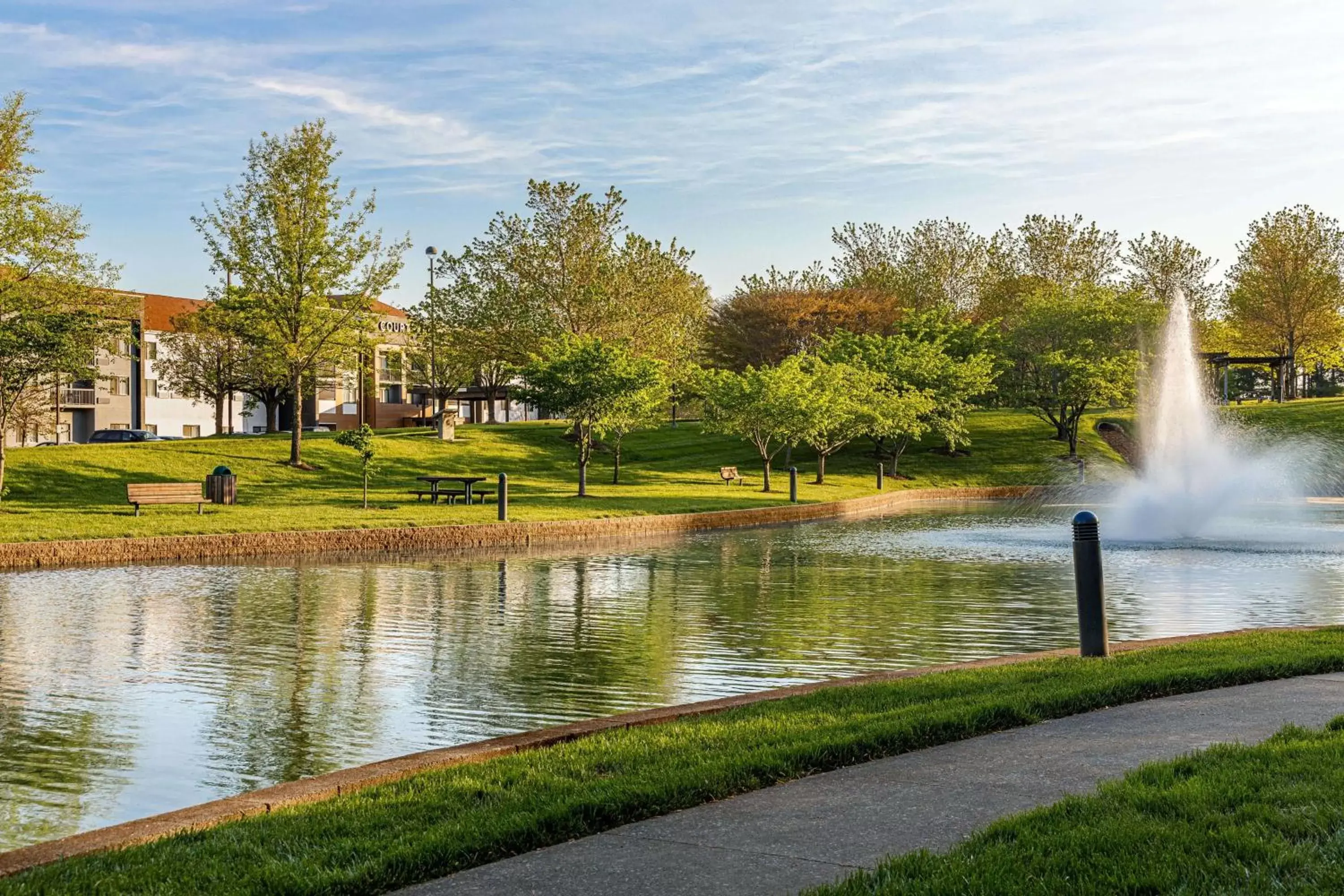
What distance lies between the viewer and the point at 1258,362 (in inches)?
2832

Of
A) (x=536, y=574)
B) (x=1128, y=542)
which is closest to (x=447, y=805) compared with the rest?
(x=536, y=574)

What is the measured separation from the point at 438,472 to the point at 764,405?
12.6 m

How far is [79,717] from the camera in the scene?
9.41m

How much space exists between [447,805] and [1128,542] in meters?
21.8

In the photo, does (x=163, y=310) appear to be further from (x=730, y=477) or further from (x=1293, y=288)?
(x=1293, y=288)

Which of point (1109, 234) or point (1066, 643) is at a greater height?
point (1109, 234)

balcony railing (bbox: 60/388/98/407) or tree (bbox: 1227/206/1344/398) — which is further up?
tree (bbox: 1227/206/1344/398)

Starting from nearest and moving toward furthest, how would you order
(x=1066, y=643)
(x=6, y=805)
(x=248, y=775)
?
(x=6, y=805), (x=248, y=775), (x=1066, y=643)

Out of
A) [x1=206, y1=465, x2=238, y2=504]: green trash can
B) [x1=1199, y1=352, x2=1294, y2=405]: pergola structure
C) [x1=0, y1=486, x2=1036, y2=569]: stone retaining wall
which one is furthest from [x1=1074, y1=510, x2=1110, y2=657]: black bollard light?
[x1=1199, y1=352, x2=1294, y2=405]: pergola structure

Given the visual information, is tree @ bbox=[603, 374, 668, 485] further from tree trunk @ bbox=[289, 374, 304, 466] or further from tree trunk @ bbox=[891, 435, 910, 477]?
tree trunk @ bbox=[891, 435, 910, 477]

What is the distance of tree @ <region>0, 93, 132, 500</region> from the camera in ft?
96.6

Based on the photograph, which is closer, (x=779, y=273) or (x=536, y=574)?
(x=536, y=574)

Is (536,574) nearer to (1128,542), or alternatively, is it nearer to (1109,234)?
(1128,542)

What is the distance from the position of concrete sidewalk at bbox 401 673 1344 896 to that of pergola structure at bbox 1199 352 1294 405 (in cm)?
6259
